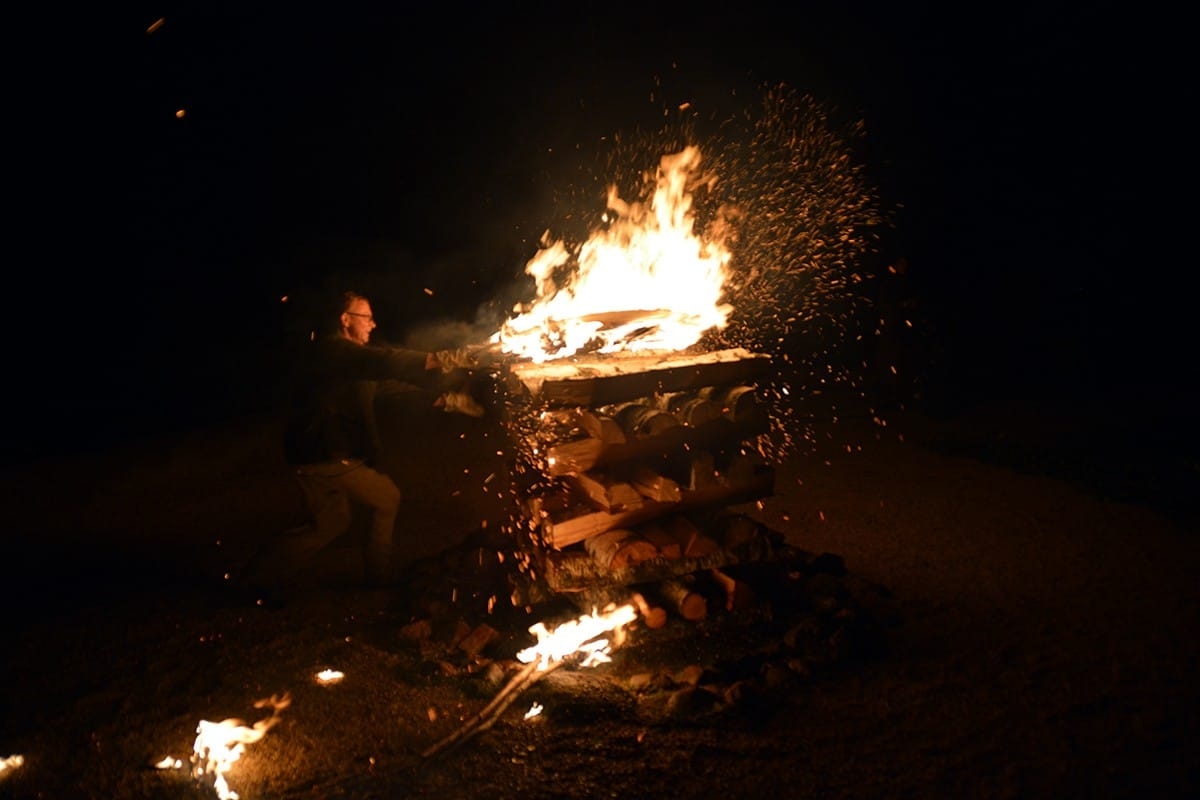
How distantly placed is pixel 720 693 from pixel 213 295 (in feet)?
34.6

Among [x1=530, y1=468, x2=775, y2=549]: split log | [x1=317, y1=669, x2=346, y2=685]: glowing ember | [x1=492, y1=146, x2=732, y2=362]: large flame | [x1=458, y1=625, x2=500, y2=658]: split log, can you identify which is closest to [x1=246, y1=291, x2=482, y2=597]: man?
[x1=492, y1=146, x2=732, y2=362]: large flame

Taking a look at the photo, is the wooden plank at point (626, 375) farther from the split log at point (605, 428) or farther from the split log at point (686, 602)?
the split log at point (686, 602)

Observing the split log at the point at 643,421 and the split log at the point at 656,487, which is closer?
the split log at the point at 643,421

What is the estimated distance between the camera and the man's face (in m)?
4.95

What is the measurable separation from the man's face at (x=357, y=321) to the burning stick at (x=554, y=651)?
2313mm

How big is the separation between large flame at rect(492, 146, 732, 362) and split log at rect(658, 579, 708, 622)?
64.6 inches

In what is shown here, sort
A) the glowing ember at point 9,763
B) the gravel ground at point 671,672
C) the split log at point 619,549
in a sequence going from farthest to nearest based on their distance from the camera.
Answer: the split log at point 619,549, the glowing ember at point 9,763, the gravel ground at point 671,672

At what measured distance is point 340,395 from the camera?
192 inches

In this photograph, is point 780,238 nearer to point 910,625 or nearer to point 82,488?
point 910,625

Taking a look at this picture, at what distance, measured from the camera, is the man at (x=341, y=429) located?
462 centimetres

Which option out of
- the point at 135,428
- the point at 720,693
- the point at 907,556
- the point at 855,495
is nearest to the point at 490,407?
the point at 720,693

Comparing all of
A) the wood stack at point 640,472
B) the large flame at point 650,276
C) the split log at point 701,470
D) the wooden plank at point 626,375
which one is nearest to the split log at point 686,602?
the wood stack at point 640,472

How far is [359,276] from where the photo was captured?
40.6 feet

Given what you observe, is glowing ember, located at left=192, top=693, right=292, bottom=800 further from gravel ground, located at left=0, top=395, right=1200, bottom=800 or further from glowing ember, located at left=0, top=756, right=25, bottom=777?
glowing ember, located at left=0, top=756, right=25, bottom=777
